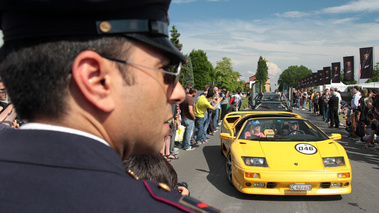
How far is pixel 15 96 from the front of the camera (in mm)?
765

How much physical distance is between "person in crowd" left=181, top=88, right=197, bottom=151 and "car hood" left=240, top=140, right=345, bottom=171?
2.54 m

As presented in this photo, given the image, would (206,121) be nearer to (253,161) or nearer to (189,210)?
(253,161)

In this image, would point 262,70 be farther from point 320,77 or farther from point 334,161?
point 334,161

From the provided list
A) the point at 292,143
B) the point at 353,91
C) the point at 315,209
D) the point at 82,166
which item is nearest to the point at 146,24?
the point at 82,166

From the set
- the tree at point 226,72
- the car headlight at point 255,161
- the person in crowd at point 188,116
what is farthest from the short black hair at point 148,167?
the tree at point 226,72

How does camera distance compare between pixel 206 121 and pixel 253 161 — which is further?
pixel 206 121

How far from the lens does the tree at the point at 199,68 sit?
81.4 metres

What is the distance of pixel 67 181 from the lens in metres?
0.61

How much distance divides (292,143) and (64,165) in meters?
5.45

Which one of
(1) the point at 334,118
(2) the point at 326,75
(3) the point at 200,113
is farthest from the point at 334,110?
(2) the point at 326,75

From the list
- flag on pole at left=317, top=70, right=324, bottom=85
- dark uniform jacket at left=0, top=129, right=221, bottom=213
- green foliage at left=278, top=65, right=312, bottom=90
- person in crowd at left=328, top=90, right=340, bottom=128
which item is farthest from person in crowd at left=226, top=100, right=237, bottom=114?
green foliage at left=278, top=65, right=312, bottom=90

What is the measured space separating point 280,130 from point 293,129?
0.27 m

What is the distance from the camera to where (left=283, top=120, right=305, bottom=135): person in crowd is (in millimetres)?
6074

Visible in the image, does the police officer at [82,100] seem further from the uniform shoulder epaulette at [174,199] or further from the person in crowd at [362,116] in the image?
the person in crowd at [362,116]
